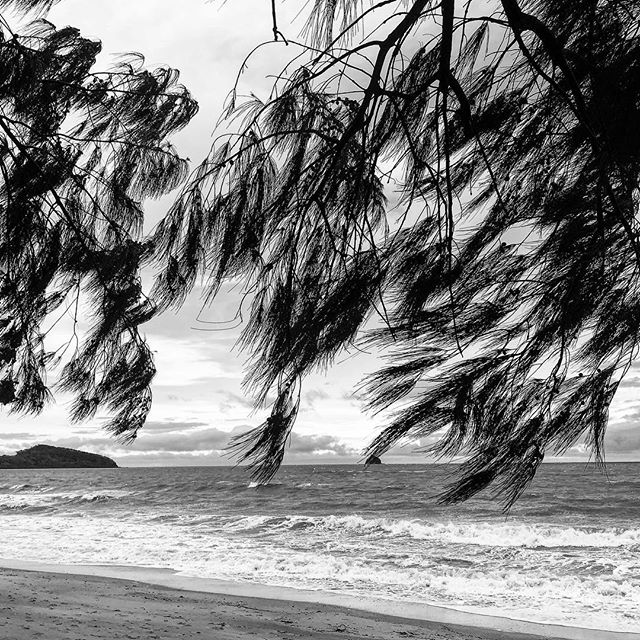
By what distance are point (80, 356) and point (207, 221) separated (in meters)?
1.35

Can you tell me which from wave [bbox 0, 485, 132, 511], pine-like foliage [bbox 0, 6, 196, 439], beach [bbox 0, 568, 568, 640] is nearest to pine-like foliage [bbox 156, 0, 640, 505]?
pine-like foliage [bbox 0, 6, 196, 439]

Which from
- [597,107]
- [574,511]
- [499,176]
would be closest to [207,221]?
[499,176]

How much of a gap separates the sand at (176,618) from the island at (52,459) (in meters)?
90.1

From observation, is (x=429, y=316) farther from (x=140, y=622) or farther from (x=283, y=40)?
(x=140, y=622)

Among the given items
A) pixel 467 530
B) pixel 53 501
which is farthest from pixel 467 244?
pixel 53 501

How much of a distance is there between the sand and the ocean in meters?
1.42

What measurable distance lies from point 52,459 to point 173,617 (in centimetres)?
9880

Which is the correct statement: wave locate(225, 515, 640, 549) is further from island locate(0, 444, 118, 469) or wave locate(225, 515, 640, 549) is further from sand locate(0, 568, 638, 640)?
island locate(0, 444, 118, 469)

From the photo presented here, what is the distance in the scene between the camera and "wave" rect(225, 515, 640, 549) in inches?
530

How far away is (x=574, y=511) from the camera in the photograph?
63.5ft

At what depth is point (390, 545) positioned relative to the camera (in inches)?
514

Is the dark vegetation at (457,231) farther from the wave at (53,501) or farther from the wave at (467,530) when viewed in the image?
the wave at (53,501)

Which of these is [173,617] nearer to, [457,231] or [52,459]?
[457,231]

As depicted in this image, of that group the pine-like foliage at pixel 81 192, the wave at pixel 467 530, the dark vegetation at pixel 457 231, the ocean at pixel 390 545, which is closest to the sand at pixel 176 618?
the ocean at pixel 390 545
